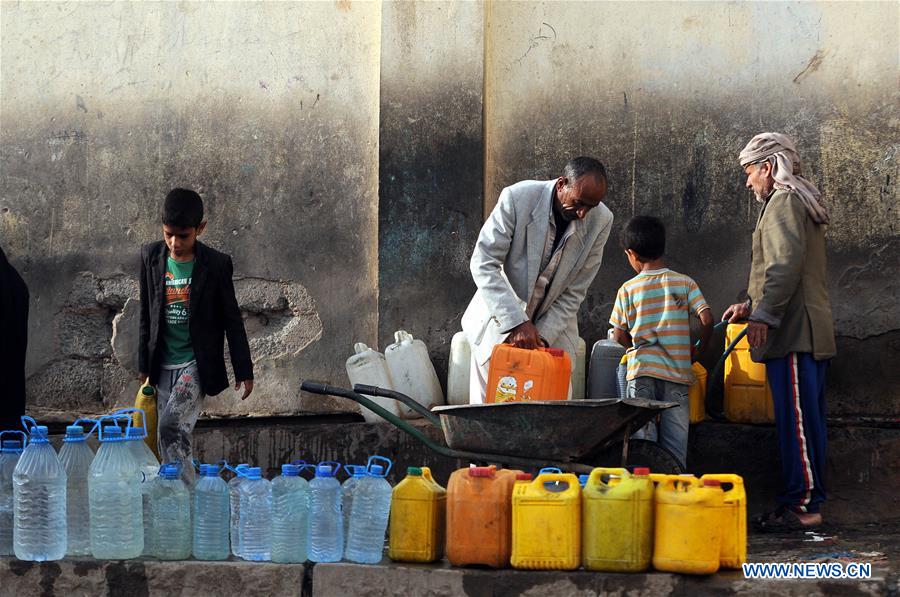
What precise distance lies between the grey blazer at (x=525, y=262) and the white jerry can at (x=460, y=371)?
1012mm

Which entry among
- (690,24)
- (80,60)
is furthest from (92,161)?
(690,24)

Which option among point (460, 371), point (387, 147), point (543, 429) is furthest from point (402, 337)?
point (543, 429)

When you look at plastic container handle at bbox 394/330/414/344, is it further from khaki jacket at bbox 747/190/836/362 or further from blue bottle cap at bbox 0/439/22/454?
blue bottle cap at bbox 0/439/22/454

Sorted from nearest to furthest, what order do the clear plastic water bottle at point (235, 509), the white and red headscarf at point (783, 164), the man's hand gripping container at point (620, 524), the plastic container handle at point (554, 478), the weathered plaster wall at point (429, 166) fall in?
the man's hand gripping container at point (620, 524), the plastic container handle at point (554, 478), the clear plastic water bottle at point (235, 509), the white and red headscarf at point (783, 164), the weathered plaster wall at point (429, 166)

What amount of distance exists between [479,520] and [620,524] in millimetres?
556

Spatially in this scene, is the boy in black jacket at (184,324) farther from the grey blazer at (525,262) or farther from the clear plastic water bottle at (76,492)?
the grey blazer at (525,262)

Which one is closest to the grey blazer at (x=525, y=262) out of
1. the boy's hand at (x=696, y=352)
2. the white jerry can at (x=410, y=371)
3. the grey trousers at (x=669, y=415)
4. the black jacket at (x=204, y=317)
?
the grey trousers at (x=669, y=415)

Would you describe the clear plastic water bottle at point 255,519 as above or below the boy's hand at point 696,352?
below

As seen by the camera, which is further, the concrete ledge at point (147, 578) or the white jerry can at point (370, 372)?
the white jerry can at point (370, 372)

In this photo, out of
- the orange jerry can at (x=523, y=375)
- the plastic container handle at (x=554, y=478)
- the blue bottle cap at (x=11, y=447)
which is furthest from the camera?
the orange jerry can at (x=523, y=375)

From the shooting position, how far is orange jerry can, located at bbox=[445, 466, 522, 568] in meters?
4.68

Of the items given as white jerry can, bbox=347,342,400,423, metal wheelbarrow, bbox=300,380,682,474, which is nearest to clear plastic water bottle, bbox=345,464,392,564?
metal wheelbarrow, bbox=300,380,682,474

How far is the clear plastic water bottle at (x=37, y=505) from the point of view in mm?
4895

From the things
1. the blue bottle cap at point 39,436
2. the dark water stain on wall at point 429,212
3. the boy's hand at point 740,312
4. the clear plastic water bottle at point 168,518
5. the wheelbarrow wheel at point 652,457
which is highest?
the dark water stain on wall at point 429,212
